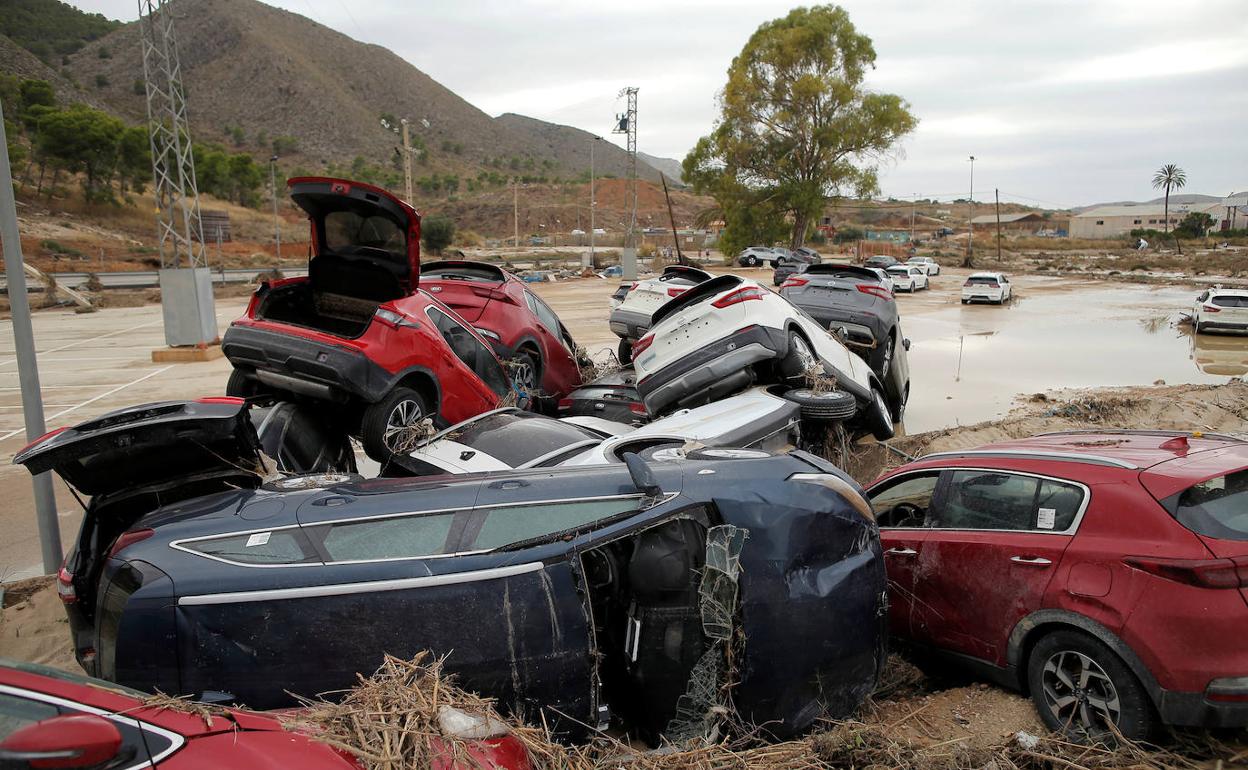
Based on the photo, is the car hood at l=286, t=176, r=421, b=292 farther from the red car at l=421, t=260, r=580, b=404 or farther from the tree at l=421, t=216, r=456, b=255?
the tree at l=421, t=216, r=456, b=255

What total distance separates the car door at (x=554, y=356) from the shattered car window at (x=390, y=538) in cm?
624

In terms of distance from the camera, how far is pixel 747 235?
53.4 meters

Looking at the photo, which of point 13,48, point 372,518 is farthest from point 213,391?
point 13,48

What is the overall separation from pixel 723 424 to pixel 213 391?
36.6 feet

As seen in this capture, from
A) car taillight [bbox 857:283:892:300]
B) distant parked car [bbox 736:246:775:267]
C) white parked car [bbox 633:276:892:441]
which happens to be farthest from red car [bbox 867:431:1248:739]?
distant parked car [bbox 736:246:775:267]

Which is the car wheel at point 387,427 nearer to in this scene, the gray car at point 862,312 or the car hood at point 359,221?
the car hood at point 359,221

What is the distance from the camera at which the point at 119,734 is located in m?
1.92

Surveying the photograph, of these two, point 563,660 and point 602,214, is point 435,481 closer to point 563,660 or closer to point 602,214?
point 563,660

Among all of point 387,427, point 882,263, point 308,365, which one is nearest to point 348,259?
point 308,365

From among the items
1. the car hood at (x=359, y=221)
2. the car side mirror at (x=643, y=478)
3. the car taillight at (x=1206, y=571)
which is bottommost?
the car taillight at (x=1206, y=571)

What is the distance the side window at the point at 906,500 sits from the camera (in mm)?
4926

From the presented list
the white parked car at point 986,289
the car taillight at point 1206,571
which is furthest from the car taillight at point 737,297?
the white parked car at point 986,289

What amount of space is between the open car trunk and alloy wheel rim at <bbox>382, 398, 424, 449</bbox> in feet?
2.34

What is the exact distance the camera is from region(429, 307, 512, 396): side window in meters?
7.83
